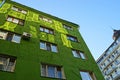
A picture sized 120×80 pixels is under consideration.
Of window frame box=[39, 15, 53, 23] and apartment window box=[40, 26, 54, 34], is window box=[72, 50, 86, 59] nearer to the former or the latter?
apartment window box=[40, 26, 54, 34]

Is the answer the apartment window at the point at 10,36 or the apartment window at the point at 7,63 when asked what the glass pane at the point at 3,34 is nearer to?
the apartment window at the point at 10,36

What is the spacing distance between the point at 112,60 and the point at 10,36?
45407 mm

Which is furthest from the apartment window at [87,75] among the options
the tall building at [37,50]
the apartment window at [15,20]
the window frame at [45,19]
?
the window frame at [45,19]

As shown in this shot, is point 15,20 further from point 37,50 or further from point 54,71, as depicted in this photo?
point 54,71

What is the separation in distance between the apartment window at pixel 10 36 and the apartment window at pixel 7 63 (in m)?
2.43

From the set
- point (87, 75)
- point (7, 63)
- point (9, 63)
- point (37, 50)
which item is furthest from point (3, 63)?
point (87, 75)

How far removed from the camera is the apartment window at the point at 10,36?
44.5 ft

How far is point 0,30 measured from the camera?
14.2 m

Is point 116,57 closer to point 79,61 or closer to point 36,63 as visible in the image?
point 79,61

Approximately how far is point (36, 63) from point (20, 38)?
3.77 metres

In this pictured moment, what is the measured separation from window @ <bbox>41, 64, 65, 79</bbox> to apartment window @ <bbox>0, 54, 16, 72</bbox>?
2.55 meters

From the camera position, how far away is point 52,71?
1271cm

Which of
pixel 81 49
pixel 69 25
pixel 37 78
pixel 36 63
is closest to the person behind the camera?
pixel 37 78

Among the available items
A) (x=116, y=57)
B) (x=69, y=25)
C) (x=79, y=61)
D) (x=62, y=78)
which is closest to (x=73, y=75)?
(x=62, y=78)
